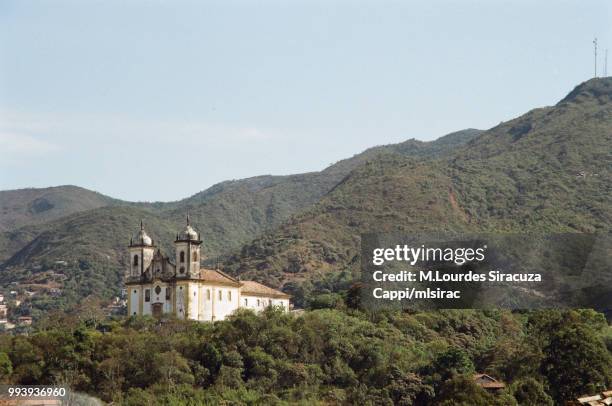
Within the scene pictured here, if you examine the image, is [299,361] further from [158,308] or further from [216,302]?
[158,308]

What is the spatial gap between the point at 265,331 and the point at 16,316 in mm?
65278

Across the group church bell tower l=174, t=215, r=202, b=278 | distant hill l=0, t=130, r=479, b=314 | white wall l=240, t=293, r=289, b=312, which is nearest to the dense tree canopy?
church bell tower l=174, t=215, r=202, b=278

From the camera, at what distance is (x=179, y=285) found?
196ft

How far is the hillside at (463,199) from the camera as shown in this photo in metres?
95.0

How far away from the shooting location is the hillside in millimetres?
95000

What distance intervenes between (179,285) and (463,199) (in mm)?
52088

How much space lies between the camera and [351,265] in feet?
299

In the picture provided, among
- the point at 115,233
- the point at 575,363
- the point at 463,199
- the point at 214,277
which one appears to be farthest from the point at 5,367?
the point at 115,233

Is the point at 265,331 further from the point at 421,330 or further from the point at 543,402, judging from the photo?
the point at 543,402

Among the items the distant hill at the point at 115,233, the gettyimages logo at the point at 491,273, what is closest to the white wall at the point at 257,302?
the gettyimages logo at the point at 491,273

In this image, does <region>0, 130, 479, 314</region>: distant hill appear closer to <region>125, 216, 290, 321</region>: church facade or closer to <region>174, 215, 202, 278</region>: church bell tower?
<region>125, 216, 290, 321</region>: church facade

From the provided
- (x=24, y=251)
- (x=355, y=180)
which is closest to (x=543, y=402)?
(x=355, y=180)

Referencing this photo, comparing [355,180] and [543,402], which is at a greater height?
[355,180]

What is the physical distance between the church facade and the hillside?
25933mm
